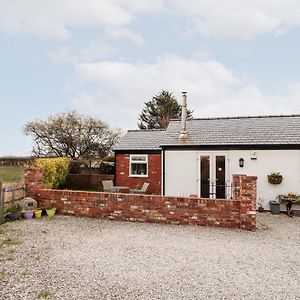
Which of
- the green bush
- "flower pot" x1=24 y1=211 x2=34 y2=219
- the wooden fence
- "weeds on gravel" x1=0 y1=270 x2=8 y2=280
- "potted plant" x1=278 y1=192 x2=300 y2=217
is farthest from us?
the green bush

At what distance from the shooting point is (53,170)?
51.9ft

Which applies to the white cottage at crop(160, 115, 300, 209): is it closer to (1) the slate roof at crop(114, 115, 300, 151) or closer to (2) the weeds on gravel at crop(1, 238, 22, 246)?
(1) the slate roof at crop(114, 115, 300, 151)

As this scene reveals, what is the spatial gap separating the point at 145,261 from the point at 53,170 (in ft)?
37.9

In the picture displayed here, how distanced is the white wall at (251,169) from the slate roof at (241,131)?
491mm

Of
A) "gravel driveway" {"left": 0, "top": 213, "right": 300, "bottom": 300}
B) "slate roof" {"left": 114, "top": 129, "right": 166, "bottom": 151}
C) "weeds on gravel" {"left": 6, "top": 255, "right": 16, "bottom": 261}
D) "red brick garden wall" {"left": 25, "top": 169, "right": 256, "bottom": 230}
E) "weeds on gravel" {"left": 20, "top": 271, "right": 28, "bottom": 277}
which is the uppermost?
"slate roof" {"left": 114, "top": 129, "right": 166, "bottom": 151}

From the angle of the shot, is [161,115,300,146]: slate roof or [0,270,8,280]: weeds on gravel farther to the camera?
[161,115,300,146]: slate roof

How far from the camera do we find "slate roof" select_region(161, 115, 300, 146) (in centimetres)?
1228

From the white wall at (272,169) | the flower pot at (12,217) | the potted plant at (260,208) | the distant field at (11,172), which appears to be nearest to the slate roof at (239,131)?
the white wall at (272,169)

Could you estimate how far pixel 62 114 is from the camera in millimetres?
27250

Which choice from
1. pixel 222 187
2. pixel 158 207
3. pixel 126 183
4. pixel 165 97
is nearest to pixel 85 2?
pixel 158 207

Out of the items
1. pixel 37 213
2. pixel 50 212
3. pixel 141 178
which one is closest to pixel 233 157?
pixel 141 178

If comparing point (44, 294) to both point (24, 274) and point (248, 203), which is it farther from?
point (248, 203)

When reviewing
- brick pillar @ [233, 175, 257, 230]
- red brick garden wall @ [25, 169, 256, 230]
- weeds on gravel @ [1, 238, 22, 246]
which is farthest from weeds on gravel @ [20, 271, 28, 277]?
brick pillar @ [233, 175, 257, 230]

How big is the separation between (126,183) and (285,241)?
11.1 metres
